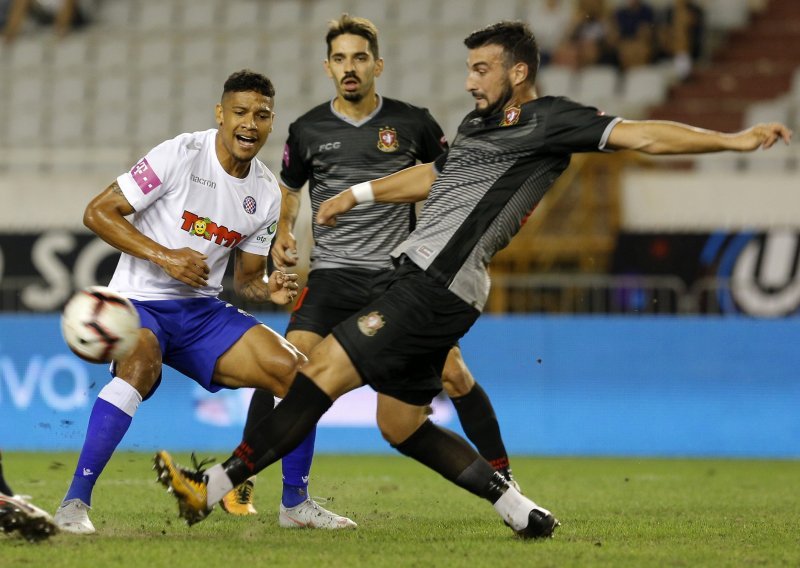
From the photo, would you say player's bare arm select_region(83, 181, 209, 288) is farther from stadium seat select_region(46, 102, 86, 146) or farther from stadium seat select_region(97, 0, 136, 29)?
stadium seat select_region(97, 0, 136, 29)

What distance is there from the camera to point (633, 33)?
1728 cm

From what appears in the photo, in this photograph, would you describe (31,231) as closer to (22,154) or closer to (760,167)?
(22,154)

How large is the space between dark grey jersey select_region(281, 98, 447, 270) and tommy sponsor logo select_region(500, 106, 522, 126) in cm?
173

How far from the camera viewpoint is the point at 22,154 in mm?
16906

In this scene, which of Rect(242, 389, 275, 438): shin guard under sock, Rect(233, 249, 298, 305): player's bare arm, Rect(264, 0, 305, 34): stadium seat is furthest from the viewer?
Rect(264, 0, 305, 34): stadium seat

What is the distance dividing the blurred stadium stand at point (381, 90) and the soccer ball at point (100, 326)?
855 centimetres

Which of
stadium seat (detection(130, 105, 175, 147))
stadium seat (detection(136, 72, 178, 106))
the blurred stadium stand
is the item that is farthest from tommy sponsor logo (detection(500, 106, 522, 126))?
stadium seat (detection(136, 72, 178, 106))

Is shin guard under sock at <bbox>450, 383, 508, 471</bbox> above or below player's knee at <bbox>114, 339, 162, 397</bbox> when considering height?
below

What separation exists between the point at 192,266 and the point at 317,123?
1700mm

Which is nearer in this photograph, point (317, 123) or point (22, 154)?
point (317, 123)

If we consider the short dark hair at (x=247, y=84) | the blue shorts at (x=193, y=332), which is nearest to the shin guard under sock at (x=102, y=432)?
the blue shorts at (x=193, y=332)

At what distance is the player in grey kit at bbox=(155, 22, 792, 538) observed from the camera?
544 cm

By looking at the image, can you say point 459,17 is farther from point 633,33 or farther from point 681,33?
point 681,33

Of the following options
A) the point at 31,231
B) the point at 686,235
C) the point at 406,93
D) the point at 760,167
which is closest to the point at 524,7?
the point at 406,93
